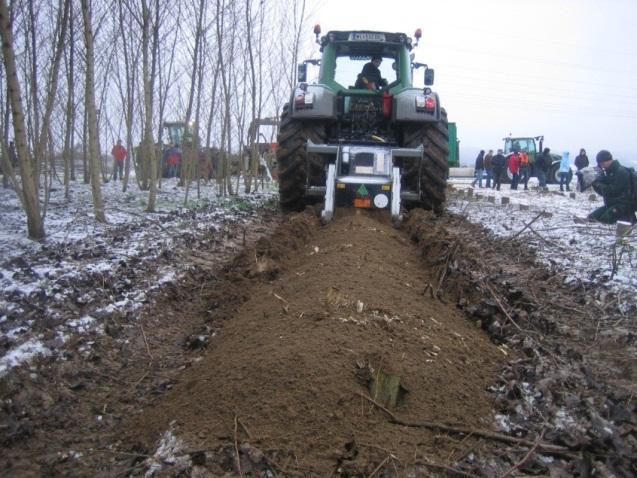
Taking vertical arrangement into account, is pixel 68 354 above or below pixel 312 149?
below

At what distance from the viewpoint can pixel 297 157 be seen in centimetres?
714

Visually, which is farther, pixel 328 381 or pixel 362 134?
pixel 362 134

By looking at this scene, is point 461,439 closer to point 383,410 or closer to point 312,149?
point 383,410

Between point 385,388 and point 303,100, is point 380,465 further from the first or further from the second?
point 303,100

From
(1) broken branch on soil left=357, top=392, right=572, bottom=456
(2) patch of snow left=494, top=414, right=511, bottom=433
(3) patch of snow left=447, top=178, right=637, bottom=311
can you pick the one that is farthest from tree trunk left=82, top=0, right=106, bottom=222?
(2) patch of snow left=494, top=414, right=511, bottom=433

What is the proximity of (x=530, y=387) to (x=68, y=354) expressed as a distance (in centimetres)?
254

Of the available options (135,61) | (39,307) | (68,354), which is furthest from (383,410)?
(135,61)

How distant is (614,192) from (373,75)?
387 centimetres

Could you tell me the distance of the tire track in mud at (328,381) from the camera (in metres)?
2.07

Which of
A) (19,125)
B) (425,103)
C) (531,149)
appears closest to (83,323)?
(19,125)

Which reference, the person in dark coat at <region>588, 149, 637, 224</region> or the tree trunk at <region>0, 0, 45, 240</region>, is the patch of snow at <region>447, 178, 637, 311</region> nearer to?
the person in dark coat at <region>588, 149, 637, 224</region>

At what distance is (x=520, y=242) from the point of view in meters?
6.55

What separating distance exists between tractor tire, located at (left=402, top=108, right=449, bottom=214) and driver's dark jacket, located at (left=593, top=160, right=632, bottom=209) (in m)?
2.65

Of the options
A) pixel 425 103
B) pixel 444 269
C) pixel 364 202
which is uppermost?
pixel 425 103
